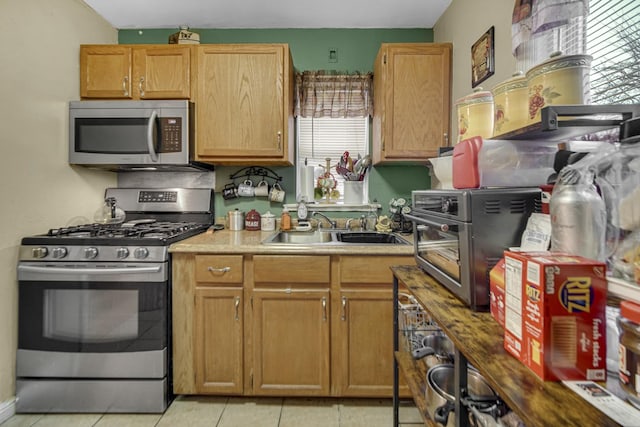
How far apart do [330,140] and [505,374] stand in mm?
2195

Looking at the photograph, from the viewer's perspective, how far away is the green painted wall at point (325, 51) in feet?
8.26

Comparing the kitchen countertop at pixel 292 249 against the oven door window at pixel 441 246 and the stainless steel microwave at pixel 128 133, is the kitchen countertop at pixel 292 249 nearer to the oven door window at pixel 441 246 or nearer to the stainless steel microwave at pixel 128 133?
the oven door window at pixel 441 246

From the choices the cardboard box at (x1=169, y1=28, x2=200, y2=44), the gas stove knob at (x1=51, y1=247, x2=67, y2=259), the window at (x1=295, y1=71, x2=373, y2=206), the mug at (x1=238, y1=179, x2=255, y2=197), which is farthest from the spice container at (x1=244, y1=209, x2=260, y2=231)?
the cardboard box at (x1=169, y1=28, x2=200, y2=44)

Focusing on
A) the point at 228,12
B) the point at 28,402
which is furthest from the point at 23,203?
→ the point at 228,12

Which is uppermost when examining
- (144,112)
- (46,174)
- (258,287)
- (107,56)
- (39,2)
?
(39,2)

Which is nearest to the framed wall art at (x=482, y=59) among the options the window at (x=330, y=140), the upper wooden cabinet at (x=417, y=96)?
the upper wooden cabinet at (x=417, y=96)

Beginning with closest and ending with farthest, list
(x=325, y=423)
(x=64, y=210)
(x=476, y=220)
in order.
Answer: (x=476, y=220), (x=325, y=423), (x=64, y=210)

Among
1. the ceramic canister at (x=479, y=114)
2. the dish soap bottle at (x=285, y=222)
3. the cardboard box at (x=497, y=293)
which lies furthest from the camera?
the dish soap bottle at (x=285, y=222)

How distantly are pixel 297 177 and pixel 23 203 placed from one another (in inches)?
65.6

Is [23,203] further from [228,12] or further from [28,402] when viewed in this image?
[228,12]

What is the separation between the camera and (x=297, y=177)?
2553 mm

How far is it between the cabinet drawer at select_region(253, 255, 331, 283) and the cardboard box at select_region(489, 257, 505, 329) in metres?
1.06

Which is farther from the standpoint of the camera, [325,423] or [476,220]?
[325,423]

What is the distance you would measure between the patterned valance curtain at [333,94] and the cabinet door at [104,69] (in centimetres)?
119
